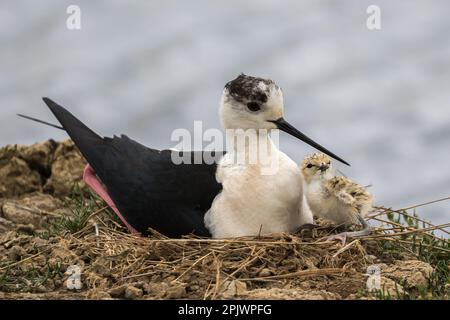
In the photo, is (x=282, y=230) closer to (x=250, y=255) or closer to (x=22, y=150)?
(x=250, y=255)

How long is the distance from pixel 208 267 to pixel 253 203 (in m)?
0.84

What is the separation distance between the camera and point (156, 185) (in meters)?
8.75

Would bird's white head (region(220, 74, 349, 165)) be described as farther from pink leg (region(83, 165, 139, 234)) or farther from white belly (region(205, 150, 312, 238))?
pink leg (region(83, 165, 139, 234))

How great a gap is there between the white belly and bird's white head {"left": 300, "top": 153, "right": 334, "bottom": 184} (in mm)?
180

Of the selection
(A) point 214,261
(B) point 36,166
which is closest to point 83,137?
(A) point 214,261

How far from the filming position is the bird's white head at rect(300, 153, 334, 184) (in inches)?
340

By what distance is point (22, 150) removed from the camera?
40.7 feet

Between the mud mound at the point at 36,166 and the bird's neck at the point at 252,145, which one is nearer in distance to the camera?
the bird's neck at the point at 252,145

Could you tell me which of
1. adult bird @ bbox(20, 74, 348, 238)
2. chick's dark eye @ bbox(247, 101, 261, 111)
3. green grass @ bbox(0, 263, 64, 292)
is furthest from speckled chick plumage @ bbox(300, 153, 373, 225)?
green grass @ bbox(0, 263, 64, 292)

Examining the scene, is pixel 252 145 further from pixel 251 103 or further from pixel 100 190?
pixel 100 190

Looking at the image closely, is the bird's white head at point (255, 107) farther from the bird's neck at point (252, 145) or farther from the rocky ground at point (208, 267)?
the rocky ground at point (208, 267)

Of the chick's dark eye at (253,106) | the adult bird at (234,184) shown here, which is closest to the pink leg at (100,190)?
the adult bird at (234,184)

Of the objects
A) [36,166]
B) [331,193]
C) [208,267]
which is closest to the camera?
[208,267]

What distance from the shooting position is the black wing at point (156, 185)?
338 inches
